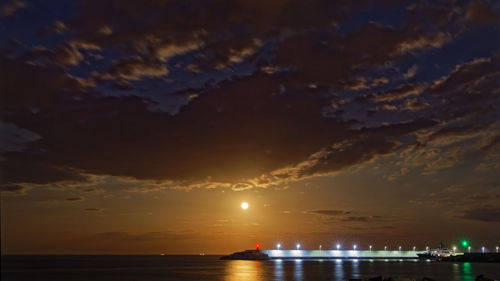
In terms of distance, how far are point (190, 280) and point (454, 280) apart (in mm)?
63528

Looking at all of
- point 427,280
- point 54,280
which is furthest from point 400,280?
point 54,280

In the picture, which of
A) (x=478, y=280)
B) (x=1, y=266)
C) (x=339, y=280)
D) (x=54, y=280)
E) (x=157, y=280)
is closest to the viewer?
(x=1, y=266)

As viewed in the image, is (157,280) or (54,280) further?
(54,280)

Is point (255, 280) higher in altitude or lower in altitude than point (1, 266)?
lower

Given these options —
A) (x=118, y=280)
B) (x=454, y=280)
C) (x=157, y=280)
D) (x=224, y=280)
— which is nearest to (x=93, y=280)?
(x=118, y=280)

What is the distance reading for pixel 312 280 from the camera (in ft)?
337

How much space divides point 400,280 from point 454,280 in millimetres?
51013

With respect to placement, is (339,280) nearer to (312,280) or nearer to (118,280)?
(312,280)

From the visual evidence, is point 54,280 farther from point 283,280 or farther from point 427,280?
point 427,280

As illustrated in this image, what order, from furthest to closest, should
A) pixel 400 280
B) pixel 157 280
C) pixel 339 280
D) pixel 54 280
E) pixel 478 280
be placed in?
pixel 54 280, pixel 157 280, pixel 339 280, pixel 478 280, pixel 400 280

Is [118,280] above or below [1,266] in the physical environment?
below

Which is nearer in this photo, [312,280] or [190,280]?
[312,280]

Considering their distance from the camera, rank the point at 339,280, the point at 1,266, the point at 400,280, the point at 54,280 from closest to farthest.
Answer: the point at 1,266
the point at 400,280
the point at 339,280
the point at 54,280

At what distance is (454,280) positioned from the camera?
4114 inches
